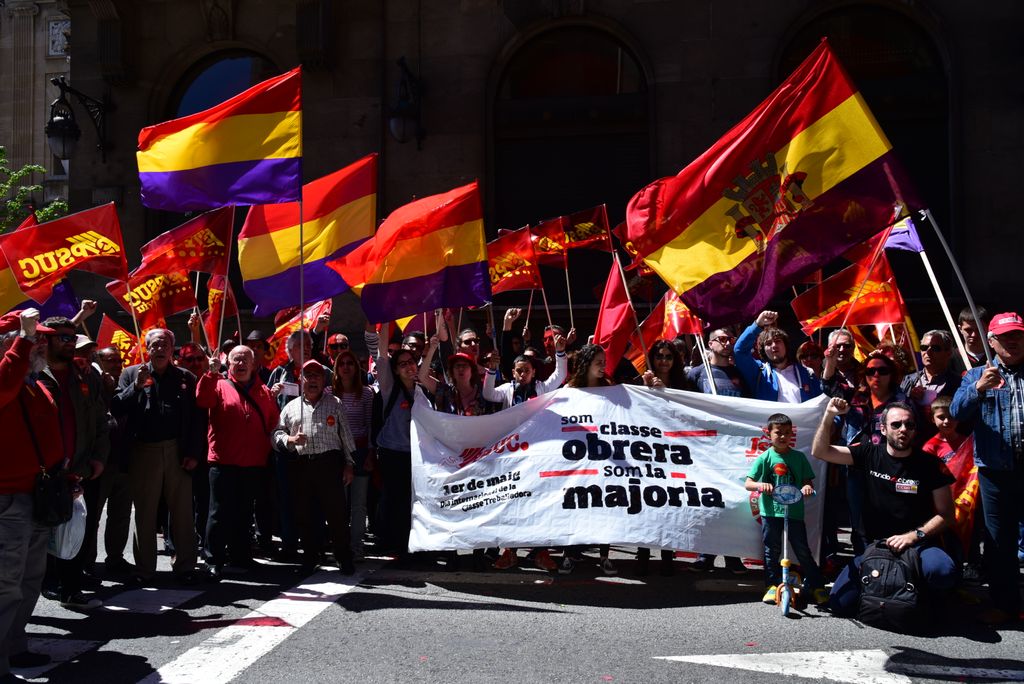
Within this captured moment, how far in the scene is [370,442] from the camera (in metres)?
8.12

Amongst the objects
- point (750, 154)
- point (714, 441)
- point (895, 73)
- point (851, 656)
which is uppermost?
point (895, 73)

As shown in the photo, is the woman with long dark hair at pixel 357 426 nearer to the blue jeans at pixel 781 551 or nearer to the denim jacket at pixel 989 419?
the blue jeans at pixel 781 551

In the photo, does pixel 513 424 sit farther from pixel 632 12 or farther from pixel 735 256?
pixel 632 12

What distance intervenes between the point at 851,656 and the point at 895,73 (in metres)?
12.6

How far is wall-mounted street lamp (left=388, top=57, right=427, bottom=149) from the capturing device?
50.1 ft

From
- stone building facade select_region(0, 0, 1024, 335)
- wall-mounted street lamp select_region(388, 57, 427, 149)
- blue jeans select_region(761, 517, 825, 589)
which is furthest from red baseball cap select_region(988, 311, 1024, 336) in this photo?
wall-mounted street lamp select_region(388, 57, 427, 149)

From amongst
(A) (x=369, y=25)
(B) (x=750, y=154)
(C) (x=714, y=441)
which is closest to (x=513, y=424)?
(C) (x=714, y=441)

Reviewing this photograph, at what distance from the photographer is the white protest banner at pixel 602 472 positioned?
6887mm

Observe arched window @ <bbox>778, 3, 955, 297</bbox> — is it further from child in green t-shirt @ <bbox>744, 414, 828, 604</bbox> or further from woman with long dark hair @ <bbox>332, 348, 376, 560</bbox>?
woman with long dark hair @ <bbox>332, 348, 376, 560</bbox>

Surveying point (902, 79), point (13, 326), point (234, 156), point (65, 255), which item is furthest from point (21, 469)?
point (902, 79)

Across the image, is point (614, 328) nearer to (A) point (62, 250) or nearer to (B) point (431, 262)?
(B) point (431, 262)

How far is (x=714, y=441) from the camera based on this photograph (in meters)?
7.13

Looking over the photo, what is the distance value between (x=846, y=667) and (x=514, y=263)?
6.76m

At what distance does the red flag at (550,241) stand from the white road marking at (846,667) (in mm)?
6870
